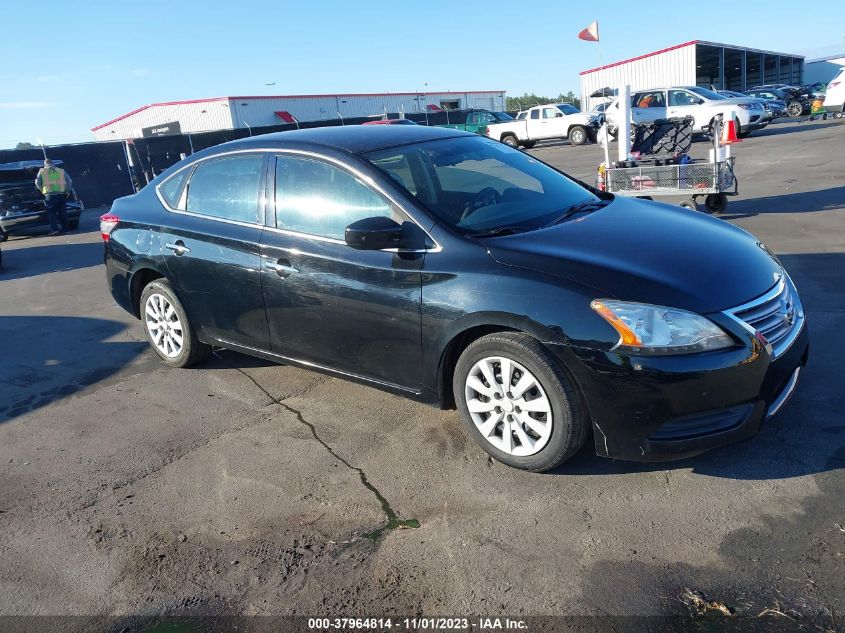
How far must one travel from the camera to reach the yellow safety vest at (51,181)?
14.3 metres

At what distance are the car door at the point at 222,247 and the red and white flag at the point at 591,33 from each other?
38.4 ft

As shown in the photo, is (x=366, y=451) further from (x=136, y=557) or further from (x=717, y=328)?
(x=717, y=328)

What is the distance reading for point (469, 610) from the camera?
8.59ft

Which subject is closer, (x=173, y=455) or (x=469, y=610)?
(x=469, y=610)

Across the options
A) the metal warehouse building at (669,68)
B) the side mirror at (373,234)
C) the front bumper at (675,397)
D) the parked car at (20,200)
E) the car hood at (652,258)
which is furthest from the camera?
the metal warehouse building at (669,68)

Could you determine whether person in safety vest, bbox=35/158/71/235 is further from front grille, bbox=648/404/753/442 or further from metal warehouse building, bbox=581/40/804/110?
metal warehouse building, bbox=581/40/804/110

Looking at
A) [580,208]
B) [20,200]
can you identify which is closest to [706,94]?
[20,200]

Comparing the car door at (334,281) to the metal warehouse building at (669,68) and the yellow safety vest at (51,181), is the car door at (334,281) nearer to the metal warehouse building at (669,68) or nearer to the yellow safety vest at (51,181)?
the yellow safety vest at (51,181)

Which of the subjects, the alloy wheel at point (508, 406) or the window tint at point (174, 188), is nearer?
the alloy wheel at point (508, 406)

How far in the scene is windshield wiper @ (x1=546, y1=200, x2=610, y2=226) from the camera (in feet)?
13.4

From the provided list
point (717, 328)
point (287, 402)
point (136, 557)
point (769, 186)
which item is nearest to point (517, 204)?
point (717, 328)

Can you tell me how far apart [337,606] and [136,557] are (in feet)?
3.47

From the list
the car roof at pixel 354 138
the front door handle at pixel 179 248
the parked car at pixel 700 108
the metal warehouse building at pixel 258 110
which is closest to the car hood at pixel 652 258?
the car roof at pixel 354 138

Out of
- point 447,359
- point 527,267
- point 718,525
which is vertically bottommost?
point 718,525
